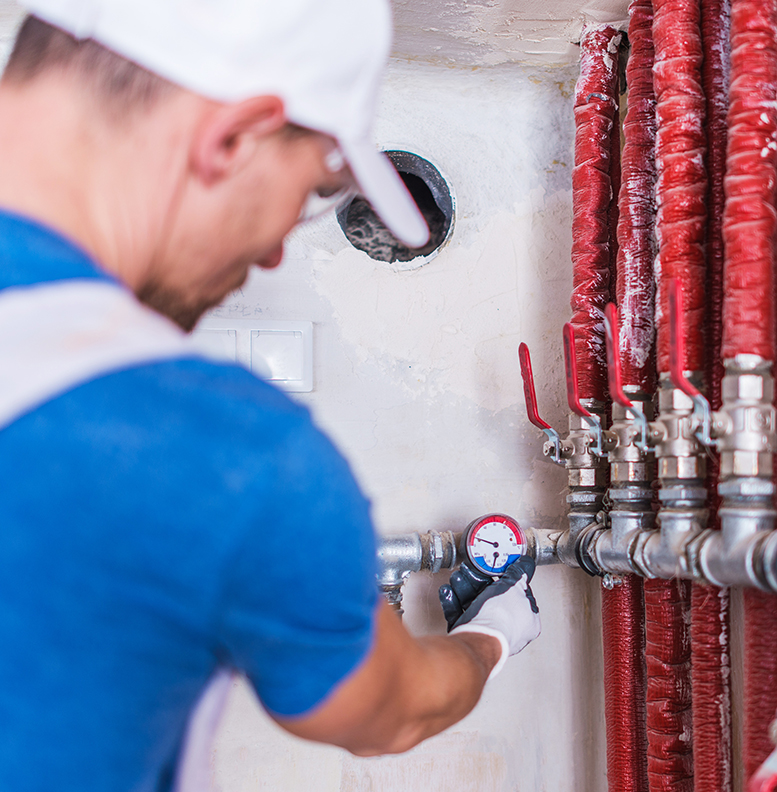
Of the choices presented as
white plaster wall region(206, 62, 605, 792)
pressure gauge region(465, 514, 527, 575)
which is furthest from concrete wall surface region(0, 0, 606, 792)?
pressure gauge region(465, 514, 527, 575)

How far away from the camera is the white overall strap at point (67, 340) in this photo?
420 millimetres

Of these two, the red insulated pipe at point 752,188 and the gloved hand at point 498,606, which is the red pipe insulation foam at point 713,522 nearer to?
the red insulated pipe at point 752,188

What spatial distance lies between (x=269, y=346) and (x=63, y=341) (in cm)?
82

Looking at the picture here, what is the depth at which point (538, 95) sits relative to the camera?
137 cm

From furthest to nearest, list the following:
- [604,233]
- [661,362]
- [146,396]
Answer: [604,233], [661,362], [146,396]

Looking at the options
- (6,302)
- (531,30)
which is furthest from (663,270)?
(6,302)

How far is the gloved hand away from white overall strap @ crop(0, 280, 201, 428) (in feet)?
2.03

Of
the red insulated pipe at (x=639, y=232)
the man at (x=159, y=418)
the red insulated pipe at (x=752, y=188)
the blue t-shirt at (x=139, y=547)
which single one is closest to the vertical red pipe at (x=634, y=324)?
the red insulated pipe at (x=639, y=232)

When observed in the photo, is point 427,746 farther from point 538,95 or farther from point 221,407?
point 538,95

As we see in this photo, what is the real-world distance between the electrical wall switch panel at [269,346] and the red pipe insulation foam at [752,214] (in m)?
0.67

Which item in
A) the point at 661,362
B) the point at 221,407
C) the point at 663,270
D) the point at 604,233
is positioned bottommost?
the point at 221,407

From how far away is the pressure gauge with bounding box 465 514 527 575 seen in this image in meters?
1.15

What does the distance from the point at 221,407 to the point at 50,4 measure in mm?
298

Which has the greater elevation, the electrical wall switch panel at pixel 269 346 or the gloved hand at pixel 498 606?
the electrical wall switch panel at pixel 269 346
